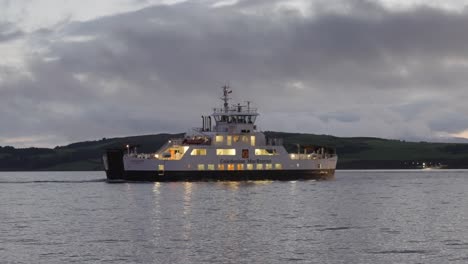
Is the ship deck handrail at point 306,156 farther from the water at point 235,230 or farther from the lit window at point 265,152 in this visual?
the water at point 235,230

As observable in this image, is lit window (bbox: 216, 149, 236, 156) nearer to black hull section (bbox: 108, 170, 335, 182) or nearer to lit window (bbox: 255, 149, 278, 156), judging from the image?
black hull section (bbox: 108, 170, 335, 182)

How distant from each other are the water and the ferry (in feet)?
99.3

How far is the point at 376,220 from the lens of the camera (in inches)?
2301

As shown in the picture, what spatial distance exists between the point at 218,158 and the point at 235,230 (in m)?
65.3

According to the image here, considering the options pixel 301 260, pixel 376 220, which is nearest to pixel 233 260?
pixel 301 260

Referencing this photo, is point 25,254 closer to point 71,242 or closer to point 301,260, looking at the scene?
point 71,242

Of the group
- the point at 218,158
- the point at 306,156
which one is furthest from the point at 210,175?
the point at 306,156

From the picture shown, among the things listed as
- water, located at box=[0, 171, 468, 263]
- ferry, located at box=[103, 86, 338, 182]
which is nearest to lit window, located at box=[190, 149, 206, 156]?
ferry, located at box=[103, 86, 338, 182]

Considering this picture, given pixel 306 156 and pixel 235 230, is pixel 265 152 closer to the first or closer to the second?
pixel 306 156

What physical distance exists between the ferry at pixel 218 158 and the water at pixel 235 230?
99.3ft

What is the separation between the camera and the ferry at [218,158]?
378 feet

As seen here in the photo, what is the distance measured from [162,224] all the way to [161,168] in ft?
195

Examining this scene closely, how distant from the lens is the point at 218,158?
382 ft

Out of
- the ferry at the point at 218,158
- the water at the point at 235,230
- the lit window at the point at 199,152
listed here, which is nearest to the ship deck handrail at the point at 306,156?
the ferry at the point at 218,158
